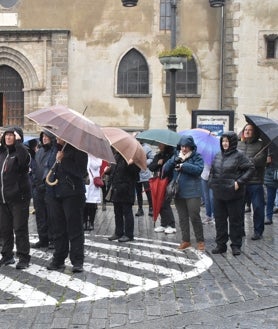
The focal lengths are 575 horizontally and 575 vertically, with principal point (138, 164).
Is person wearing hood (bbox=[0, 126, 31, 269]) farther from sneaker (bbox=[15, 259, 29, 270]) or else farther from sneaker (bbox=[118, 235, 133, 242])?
sneaker (bbox=[118, 235, 133, 242])

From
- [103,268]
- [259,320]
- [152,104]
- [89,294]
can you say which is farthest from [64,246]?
[152,104]

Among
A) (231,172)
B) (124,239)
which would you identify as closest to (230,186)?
(231,172)

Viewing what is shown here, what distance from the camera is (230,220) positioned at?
8188 mm

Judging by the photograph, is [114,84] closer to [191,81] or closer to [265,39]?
[191,81]

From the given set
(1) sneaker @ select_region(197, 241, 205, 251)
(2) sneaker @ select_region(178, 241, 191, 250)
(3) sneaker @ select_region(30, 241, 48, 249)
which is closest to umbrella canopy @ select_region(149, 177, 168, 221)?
(2) sneaker @ select_region(178, 241, 191, 250)

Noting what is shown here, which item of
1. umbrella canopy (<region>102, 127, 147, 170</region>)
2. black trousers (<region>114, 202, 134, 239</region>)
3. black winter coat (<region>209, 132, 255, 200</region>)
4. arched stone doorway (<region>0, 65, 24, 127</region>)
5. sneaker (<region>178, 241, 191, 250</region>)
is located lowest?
sneaker (<region>178, 241, 191, 250</region>)

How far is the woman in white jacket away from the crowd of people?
18mm

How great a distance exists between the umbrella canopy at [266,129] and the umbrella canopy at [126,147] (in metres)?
1.75

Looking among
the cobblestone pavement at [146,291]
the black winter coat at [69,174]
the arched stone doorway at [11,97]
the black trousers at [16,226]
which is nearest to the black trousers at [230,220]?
the cobblestone pavement at [146,291]

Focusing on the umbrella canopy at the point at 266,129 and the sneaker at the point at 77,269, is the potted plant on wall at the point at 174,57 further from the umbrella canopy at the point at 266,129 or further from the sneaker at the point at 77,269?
the sneaker at the point at 77,269

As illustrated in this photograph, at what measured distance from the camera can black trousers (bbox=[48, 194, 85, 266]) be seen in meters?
6.89

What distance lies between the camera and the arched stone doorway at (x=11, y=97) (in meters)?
26.2

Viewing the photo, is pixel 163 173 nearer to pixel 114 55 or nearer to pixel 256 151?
pixel 256 151

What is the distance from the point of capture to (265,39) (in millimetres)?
24391
